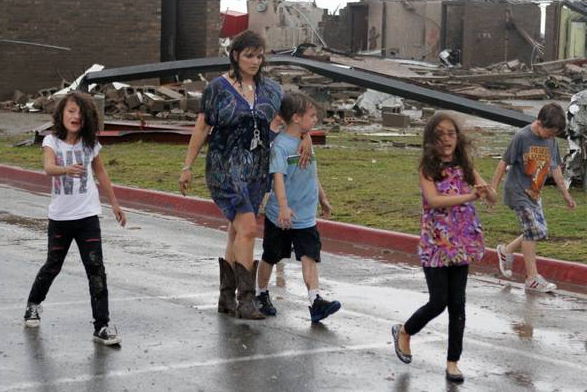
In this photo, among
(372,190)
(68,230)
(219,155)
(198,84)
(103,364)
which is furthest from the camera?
(198,84)

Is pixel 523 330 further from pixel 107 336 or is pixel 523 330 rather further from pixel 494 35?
pixel 494 35

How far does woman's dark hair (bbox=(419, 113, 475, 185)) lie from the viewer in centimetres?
769

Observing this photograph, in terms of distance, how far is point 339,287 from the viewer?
1075cm

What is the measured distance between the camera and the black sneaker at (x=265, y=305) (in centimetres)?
930

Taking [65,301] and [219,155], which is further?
[65,301]

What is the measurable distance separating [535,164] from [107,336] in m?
4.19

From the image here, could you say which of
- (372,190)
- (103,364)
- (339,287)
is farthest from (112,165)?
(103,364)

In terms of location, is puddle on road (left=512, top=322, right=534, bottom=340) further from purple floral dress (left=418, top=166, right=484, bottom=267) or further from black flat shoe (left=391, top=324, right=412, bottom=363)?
purple floral dress (left=418, top=166, right=484, bottom=267)

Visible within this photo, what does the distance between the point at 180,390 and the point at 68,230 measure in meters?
1.77

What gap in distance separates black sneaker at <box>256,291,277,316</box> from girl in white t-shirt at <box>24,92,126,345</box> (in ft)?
4.34

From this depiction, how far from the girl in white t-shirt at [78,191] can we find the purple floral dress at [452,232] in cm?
210

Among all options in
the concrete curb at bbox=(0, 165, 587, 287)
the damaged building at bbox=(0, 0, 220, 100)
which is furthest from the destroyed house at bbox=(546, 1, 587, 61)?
the concrete curb at bbox=(0, 165, 587, 287)

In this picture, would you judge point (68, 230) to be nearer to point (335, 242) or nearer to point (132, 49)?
point (335, 242)

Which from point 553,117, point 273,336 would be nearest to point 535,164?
point 553,117
